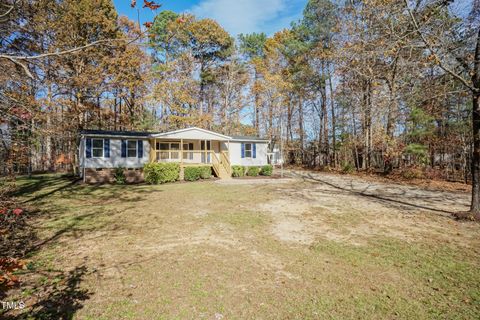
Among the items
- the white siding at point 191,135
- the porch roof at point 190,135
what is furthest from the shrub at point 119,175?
the white siding at point 191,135

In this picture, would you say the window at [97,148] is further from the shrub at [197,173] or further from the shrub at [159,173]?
the shrub at [197,173]

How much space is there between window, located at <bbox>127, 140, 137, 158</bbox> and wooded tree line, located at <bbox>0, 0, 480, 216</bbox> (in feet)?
12.7

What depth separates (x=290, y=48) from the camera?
24516 millimetres

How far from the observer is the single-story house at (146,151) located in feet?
48.9

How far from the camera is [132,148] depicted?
16.2m

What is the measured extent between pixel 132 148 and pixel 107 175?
7.82 feet

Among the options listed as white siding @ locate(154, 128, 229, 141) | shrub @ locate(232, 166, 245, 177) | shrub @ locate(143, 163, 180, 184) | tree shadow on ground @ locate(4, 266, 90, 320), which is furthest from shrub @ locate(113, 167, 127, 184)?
tree shadow on ground @ locate(4, 266, 90, 320)

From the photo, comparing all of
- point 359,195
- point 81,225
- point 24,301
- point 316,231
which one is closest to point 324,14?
point 359,195

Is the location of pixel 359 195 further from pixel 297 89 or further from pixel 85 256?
pixel 297 89

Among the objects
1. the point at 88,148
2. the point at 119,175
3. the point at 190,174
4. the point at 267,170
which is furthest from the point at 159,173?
the point at 267,170

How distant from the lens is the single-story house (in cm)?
1490

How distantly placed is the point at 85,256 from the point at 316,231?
16.8ft

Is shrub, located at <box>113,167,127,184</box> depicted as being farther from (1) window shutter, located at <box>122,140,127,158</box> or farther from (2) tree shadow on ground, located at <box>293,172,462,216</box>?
(2) tree shadow on ground, located at <box>293,172,462,216</box>

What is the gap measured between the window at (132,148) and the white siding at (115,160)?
287mm
